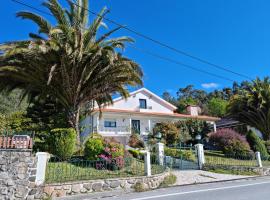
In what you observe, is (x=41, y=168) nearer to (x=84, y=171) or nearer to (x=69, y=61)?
(x=84, y=171)

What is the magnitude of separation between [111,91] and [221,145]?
10.2 metres

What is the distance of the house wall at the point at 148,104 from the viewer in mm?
33194

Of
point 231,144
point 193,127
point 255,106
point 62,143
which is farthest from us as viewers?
point 193,127

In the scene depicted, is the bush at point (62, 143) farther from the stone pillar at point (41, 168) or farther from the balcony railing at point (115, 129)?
the balcony railing at point (115, 129)

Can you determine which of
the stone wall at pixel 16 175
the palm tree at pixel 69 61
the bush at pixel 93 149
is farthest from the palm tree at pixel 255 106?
the stone wall at pixel 16 175

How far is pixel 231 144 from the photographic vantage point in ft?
67.7

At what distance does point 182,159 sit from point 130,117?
14519 millimetres

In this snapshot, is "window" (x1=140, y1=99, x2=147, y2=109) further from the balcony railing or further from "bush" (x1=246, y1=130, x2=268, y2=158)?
"bush" (x1=246, y1=130, x2=268, y2=158)

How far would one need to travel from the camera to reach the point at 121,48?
51.9 ft

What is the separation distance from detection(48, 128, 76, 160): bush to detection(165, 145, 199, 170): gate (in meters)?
6.44

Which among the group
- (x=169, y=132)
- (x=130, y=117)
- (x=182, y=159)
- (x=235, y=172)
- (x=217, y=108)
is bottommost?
(x=235, y=172)

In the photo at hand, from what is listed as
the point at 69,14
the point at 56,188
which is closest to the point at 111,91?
the point at 69,14

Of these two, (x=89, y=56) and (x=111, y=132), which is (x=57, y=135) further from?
(x=111, y=132)

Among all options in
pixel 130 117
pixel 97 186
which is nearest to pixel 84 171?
pixel 97 186
